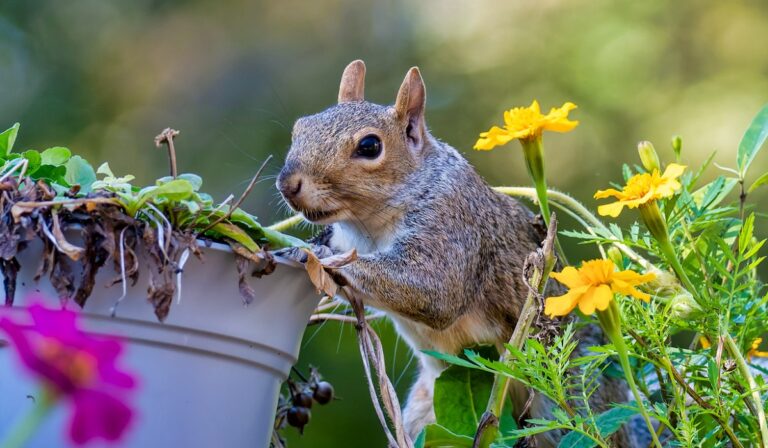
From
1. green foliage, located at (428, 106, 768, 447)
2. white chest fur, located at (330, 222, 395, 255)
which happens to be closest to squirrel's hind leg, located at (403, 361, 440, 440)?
white chest fur, located at (330, 222, 395, 255)

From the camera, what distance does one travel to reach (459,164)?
Result: 56.2 inches

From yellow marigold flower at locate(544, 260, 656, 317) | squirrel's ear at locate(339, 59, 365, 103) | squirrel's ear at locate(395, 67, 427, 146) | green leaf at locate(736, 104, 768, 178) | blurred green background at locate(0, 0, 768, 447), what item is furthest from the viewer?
blurred green background at locate(0, 0, 768, 447)

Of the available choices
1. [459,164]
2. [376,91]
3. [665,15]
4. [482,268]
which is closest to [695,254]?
[482,268]

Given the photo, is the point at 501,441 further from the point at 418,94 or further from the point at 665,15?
the point at 665,15

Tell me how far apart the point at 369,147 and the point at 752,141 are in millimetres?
508

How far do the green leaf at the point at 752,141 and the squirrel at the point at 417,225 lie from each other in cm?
39

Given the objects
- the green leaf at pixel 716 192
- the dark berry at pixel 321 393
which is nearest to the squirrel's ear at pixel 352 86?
the dark berry at pixel 321 393

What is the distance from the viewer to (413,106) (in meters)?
1.43

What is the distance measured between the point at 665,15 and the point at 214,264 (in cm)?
285

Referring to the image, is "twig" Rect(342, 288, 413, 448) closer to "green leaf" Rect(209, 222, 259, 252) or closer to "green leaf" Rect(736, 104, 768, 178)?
"green leaf" Rect(209, 222, 259, 252)

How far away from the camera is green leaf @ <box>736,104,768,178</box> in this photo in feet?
3.22

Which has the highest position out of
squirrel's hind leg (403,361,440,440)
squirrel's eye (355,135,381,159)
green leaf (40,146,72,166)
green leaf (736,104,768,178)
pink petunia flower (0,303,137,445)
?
green leaf (40,146,72,166)

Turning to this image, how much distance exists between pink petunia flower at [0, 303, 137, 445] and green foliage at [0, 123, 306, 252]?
32 centimetres

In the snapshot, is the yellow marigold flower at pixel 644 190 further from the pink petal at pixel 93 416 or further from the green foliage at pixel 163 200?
the pink petal at pixel 93 416
